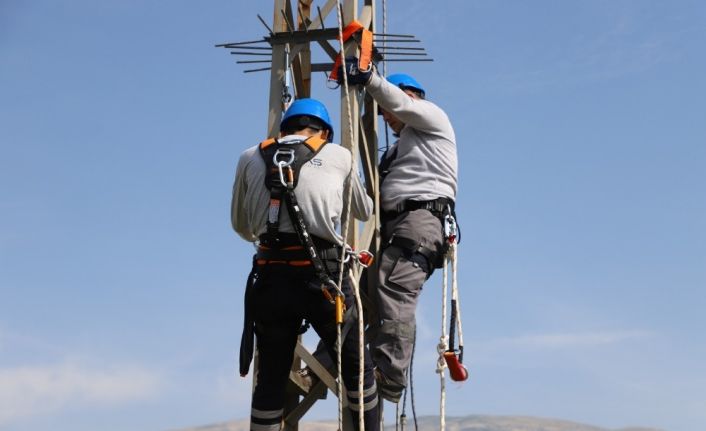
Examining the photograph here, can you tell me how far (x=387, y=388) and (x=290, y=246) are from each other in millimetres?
1602

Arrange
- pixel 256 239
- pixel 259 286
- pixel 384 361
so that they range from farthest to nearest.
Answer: pixel 384 361, pixel 256 239, pixel 259 286

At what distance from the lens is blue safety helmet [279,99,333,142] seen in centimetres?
602

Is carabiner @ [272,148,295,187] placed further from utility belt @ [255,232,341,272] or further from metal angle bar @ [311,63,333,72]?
metal angle bar @ [311,63,333,72]

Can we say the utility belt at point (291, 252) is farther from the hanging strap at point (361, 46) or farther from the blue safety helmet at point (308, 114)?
the hanging strap at point (361, 46)

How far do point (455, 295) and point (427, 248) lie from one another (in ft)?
1.29

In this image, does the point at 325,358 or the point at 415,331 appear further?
the point at 325,358

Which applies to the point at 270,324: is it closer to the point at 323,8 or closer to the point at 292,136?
the point at 292,136

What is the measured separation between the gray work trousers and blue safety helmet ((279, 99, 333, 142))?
1.14 meters

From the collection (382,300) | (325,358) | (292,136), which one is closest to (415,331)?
(382,300)

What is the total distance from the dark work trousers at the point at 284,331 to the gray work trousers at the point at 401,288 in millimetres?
490

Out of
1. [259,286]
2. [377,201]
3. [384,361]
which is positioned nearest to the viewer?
[259,286]

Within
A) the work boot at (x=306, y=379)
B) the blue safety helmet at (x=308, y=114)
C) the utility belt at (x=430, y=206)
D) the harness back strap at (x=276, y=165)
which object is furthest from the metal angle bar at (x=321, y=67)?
the work boot at (x=306, y=379)

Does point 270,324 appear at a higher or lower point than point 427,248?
lower

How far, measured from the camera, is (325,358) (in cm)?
731
